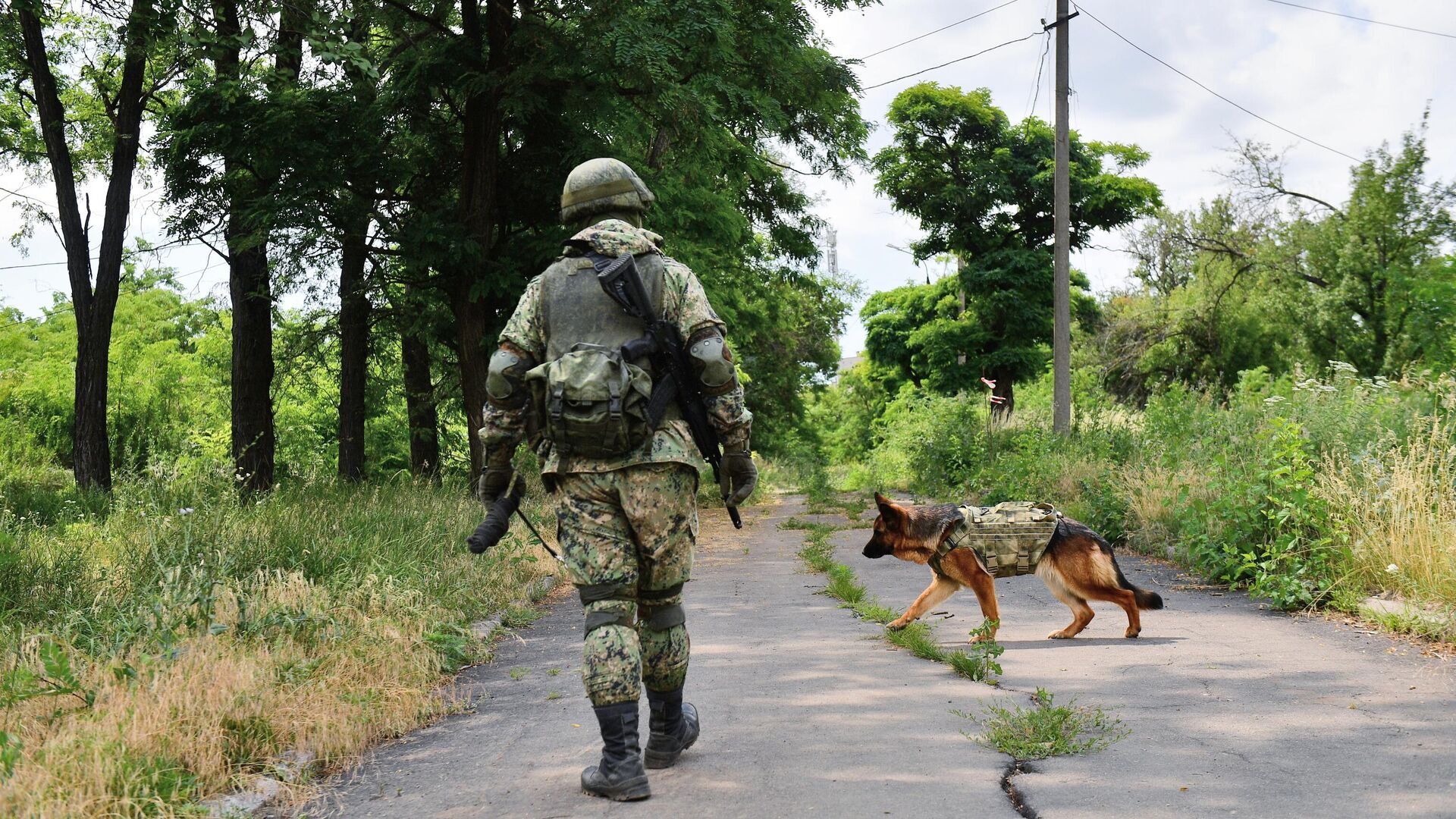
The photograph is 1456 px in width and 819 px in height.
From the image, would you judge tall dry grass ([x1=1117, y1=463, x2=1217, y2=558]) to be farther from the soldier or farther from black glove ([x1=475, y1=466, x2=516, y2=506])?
black glove ([x1=475, y1=466, x2=516, y2=506])

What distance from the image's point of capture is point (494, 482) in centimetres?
452

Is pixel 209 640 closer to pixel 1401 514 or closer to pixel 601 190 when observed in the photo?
pixel 601 190

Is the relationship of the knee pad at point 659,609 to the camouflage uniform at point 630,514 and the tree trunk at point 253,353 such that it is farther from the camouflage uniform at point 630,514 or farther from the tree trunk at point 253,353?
the tree trunk at point 253,353

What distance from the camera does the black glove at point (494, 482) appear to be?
4.50 meters

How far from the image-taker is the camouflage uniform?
13.1ft

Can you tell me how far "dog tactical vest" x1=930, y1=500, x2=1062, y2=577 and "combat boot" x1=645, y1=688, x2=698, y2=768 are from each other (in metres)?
2.73

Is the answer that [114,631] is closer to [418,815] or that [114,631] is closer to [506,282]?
[418,815]

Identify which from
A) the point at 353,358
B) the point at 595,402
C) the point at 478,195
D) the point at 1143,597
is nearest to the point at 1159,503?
the point at 1143,597

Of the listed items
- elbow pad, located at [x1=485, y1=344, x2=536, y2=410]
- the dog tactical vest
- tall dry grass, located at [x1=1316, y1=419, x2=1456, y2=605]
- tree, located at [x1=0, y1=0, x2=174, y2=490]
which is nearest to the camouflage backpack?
elbow pad, located at [x1=485, y1=344, x2=536, y2=410]

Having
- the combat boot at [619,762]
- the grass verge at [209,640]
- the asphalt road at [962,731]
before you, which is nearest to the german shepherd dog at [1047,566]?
the asphalt road at [962,731]

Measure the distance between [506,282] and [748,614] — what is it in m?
6.85

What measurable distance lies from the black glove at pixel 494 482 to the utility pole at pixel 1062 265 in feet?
47.3

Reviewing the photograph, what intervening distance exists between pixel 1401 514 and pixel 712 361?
17.8 feet

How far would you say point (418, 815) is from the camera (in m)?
3.69
